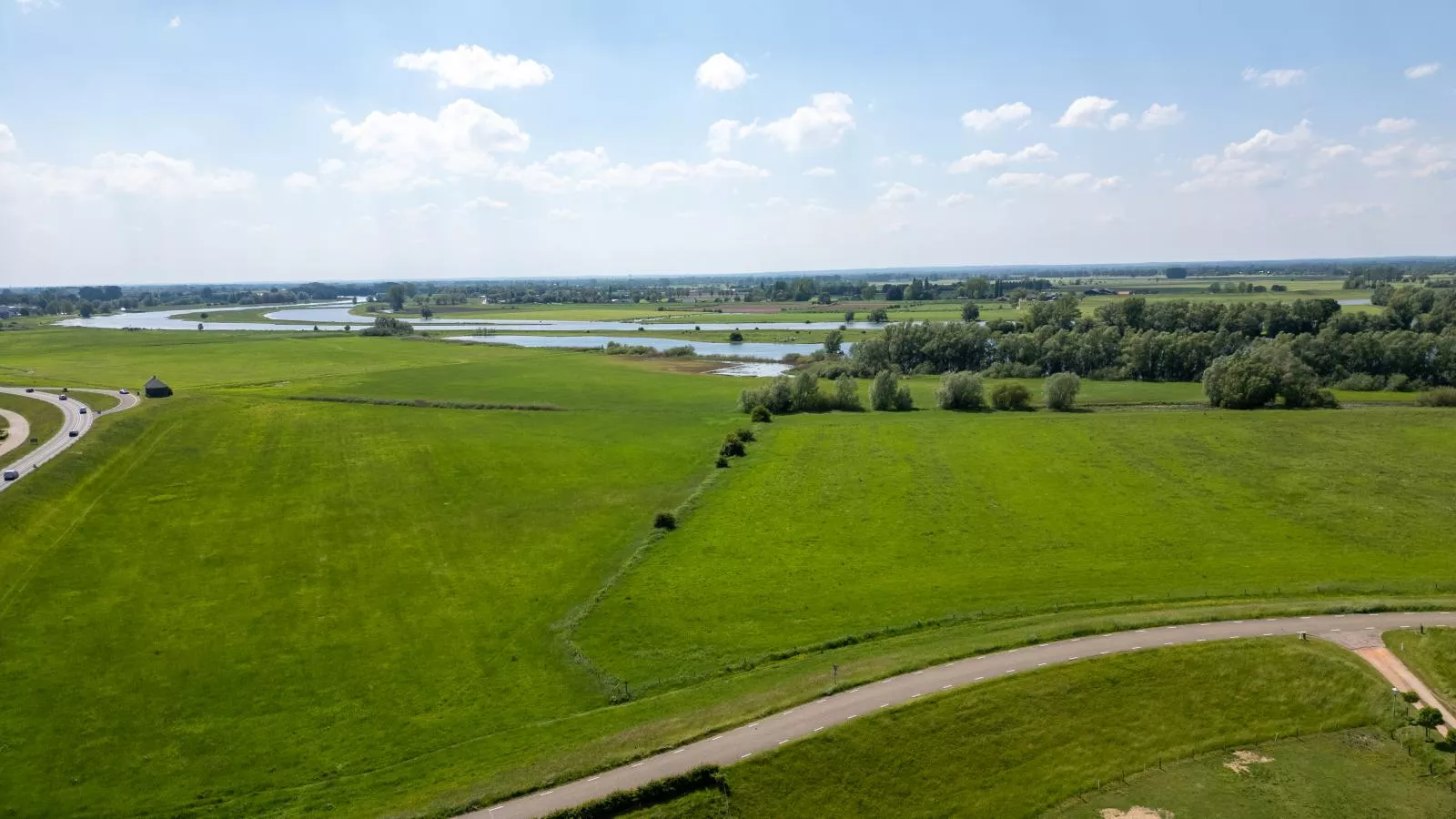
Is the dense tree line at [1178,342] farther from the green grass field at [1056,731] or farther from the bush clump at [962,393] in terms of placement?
the green grass field at [1056,731]

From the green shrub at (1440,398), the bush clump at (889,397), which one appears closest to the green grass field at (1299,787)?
the bush clump at (889,397)

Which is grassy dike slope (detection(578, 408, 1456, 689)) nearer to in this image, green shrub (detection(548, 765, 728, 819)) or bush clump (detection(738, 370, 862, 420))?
green shrub (detection(548, 765, 728, 819))

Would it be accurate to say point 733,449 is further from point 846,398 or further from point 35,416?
point 35,416

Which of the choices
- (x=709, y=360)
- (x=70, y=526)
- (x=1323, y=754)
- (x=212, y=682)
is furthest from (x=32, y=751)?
(x=709, y=360)

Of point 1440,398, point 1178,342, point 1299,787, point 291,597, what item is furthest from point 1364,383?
point 291,597

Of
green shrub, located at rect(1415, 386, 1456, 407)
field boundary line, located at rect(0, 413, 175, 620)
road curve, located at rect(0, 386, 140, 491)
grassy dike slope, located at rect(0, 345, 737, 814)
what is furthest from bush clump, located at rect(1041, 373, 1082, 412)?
road curve, located at rect(0, 386, 140, 491)
